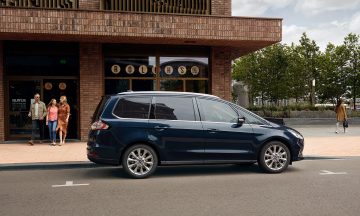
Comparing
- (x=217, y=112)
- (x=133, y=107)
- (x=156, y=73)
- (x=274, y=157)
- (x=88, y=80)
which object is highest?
(x=156, y=73)

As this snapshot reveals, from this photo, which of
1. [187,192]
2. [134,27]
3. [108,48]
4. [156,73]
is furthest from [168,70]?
[187,192]

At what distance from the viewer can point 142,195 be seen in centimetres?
691

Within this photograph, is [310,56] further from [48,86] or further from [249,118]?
[249,118]

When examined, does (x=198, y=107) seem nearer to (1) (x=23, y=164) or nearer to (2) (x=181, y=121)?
(2) (x=181, y=121)

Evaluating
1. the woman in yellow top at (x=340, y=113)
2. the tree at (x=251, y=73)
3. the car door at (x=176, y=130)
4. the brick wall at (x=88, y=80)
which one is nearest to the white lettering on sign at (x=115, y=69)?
the brick wall at (x=88, y=80)

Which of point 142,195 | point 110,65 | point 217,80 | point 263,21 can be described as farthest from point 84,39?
point 142,195

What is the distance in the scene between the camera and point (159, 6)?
51.7ft

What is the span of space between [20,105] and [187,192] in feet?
32.5

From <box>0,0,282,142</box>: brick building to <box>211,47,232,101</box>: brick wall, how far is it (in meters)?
0.04

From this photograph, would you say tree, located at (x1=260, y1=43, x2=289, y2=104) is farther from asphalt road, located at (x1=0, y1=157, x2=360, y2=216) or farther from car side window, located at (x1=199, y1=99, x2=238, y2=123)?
car side window, located at (x1=199, y1=99, x2=238, y2=123)

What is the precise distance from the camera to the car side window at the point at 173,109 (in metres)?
8.65

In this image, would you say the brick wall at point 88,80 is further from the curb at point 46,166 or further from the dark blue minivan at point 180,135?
the dark blue minivan at point 180,135

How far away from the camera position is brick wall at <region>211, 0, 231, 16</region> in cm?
1599

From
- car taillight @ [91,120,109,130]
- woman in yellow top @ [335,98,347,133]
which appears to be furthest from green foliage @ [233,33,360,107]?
car taillight @ [91,120,109,130]
